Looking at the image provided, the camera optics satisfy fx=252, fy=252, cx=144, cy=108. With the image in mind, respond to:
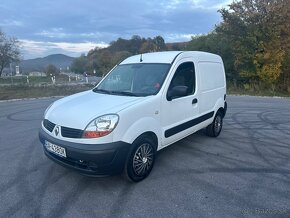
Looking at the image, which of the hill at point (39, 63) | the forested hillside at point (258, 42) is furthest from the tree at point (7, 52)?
the forested hillside at point (258, 42)

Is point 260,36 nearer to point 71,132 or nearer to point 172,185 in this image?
point 172,185

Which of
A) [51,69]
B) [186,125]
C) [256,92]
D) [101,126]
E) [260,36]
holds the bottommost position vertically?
[256,92]

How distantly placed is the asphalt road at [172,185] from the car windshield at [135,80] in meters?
1.40

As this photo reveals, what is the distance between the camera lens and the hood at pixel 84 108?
135 inches

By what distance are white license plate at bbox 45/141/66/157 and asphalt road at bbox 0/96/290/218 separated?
534 mm

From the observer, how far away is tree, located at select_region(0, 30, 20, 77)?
35688 millimetres

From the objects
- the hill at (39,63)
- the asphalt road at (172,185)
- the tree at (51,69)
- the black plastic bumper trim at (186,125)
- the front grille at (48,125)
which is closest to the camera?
the asphalt road at (172,185)

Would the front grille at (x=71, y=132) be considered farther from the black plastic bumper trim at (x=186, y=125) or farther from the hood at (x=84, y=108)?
the black plastic bumper trim at (x=186, y=125)

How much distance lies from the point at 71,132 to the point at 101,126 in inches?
17.6

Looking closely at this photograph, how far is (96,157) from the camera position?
129 inches

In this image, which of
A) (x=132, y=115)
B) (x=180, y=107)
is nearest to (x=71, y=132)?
(x=132, y=115)

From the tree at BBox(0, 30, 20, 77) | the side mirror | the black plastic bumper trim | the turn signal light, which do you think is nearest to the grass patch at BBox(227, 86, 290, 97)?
the black plastic bumper trim

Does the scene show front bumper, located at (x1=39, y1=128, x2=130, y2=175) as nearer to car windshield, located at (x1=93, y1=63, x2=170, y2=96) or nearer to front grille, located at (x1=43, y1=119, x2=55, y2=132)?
front grille, located at (x1=43, y1=119, x2=55, y2=132)

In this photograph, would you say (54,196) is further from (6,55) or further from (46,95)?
(6,55)
